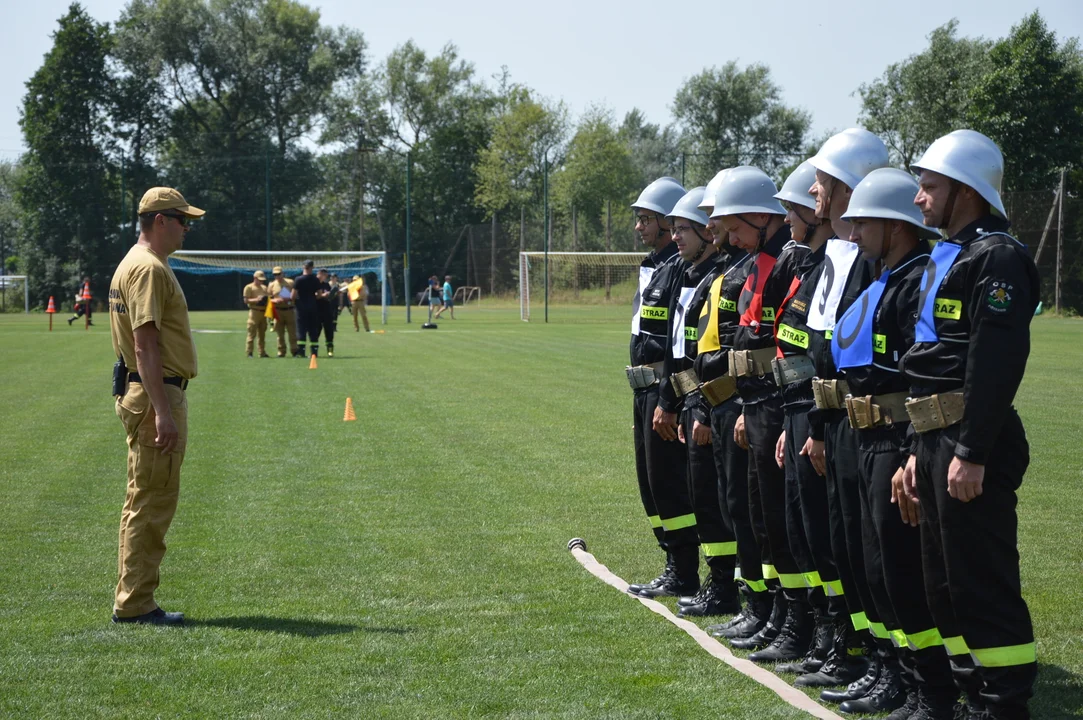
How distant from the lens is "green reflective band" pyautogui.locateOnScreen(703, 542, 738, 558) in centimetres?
634

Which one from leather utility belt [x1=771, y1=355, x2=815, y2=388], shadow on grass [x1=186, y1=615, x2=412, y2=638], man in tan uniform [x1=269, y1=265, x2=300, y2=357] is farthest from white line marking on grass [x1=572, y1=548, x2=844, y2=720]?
man in tan uniform [x1=269, y1=265, x2=300, y2=357]

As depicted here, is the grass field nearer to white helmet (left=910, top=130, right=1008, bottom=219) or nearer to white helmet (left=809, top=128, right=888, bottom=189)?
white helmet (left=910, top=130, right=1008, bottom=219)

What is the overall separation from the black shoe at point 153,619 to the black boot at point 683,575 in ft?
8.88

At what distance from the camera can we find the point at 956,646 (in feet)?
13.7

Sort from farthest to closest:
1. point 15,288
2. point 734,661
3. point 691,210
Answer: point 15,288 → point 691,210 → point 734,661

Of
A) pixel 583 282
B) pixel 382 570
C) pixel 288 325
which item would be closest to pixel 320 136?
pixel 583 282

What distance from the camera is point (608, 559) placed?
764 centimetres

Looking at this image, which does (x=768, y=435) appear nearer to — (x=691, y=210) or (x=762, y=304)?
(x=762, y=304)

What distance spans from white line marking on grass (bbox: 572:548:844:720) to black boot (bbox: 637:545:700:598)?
0.85ft

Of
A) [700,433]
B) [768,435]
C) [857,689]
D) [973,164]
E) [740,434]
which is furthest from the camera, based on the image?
[700,433]

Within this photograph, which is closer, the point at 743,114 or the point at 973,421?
the point at 973,421

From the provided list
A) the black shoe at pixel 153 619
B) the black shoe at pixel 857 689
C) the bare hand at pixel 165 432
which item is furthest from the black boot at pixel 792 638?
the bare hand at pixel 165 432

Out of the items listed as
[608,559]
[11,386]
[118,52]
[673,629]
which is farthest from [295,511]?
[118,52]

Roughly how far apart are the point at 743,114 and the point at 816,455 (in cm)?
7858
